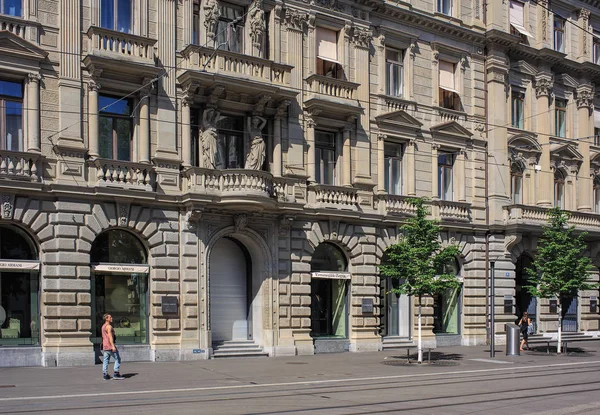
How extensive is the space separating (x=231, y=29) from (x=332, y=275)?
35.7 ft

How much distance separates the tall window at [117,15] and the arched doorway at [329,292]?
1176cm

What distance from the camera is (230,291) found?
28547 millimetres

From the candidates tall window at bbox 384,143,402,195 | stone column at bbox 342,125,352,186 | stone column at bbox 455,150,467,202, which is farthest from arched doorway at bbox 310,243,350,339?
stone column at bbox 455,150,467,202

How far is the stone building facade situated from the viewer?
23703 millimetres

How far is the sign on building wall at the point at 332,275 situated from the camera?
98.6 feet

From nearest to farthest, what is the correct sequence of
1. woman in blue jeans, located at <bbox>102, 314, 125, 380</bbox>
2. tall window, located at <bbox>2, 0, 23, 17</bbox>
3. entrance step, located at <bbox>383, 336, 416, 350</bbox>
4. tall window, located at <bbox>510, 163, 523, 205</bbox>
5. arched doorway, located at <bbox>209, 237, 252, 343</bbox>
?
woman in blue jeans, located at <bbox>102, 314, 125, 380</bbox>, tall window, located at <bbox>2, 0, 23, 17</bbox>, arched doorway, located at <bbox>209, 237, 252, 343</bbox>, entrance step, located at <bbox>383, 336, 416, 350</bbox>, tall window, located at <bbox>510, 163, 523, 205</bbox>

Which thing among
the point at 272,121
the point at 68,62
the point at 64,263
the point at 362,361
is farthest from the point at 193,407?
the point at 272,121

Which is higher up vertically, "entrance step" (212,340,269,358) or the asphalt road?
the asphalt road

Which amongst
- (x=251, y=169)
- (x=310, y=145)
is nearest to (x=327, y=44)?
(x=310, y=145)

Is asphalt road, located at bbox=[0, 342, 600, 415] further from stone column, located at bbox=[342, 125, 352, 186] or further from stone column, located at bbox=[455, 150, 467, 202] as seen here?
stone column, located at bbox=[455, 150, 467, 202]

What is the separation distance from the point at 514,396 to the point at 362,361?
9490 mm

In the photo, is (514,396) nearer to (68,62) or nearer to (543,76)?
(68,62)

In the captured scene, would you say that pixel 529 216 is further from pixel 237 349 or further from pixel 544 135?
pixel 237 349

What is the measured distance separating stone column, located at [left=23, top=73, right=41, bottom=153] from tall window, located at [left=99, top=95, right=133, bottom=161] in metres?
2.33
